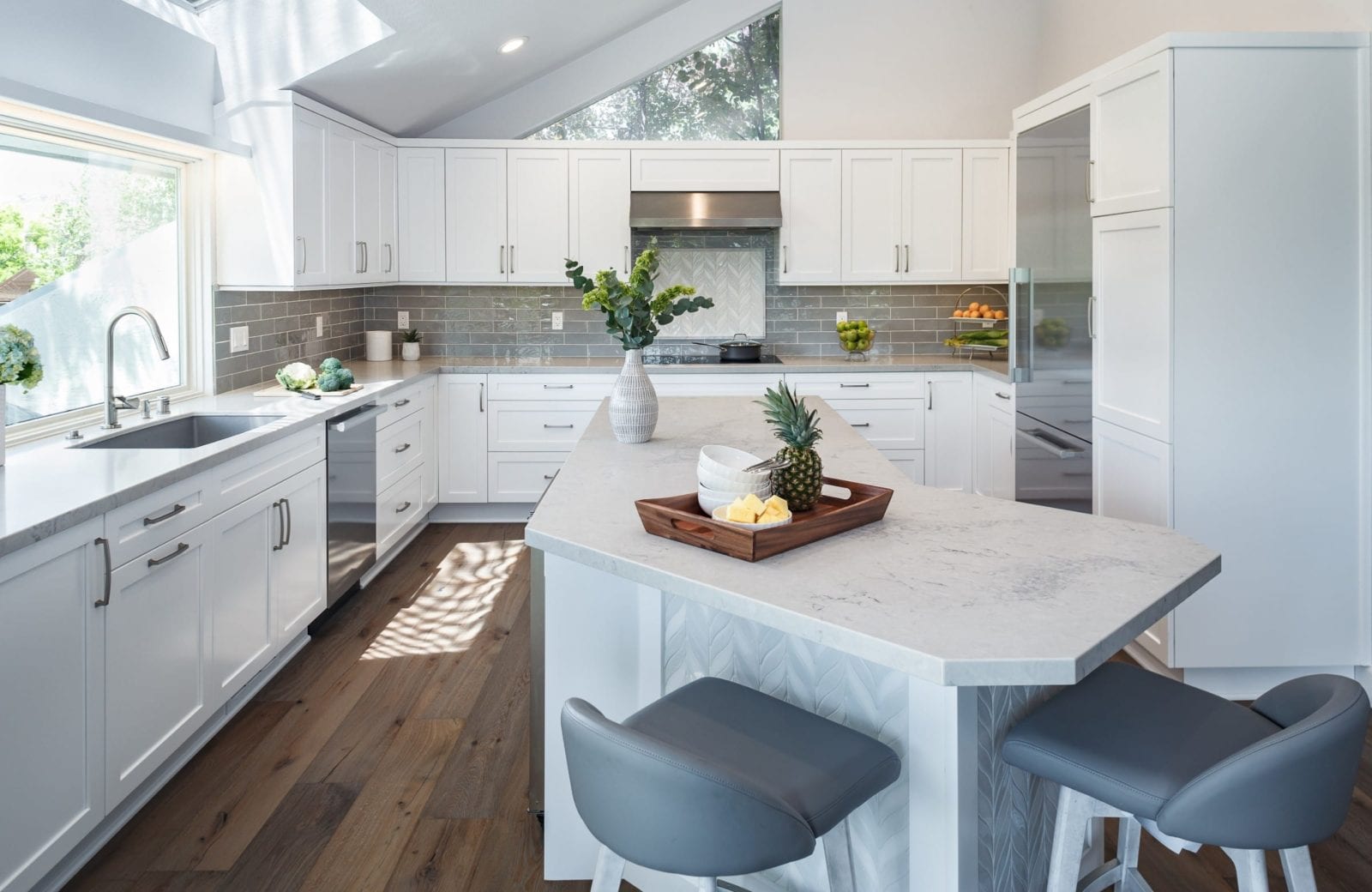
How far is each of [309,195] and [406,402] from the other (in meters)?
1.11

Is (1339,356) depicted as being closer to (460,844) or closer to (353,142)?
(460,844)

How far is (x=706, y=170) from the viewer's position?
19.9 ft

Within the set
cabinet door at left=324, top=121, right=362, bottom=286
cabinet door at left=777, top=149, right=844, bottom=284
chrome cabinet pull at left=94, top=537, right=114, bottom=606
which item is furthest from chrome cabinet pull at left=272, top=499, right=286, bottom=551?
cabinet door at left=777, top=149, right=844, bottom=284

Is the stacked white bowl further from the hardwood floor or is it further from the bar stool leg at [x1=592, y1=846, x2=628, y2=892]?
the hardwood floor

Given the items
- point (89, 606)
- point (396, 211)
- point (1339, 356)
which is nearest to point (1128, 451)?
point (1339, 356)

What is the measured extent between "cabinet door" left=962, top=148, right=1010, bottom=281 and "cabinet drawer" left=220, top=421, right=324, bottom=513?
12.4 feet

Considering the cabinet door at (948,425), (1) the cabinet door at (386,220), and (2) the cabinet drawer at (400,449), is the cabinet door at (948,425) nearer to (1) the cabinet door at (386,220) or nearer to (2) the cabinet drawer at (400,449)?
(2) the cabinet drawer at (400,449)

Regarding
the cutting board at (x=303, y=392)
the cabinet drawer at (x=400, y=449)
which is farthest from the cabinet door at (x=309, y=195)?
the cabinet drawer at (x=400, y=449)

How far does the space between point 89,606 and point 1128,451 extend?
3146mm

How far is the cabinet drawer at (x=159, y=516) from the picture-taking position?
101 inches

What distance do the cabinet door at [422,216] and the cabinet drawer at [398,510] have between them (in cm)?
124

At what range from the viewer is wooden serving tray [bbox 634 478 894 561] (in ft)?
6.21

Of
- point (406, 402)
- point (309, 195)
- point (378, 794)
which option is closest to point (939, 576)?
point (378, 794)

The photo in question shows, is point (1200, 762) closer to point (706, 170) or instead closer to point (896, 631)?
point (896, 631)
